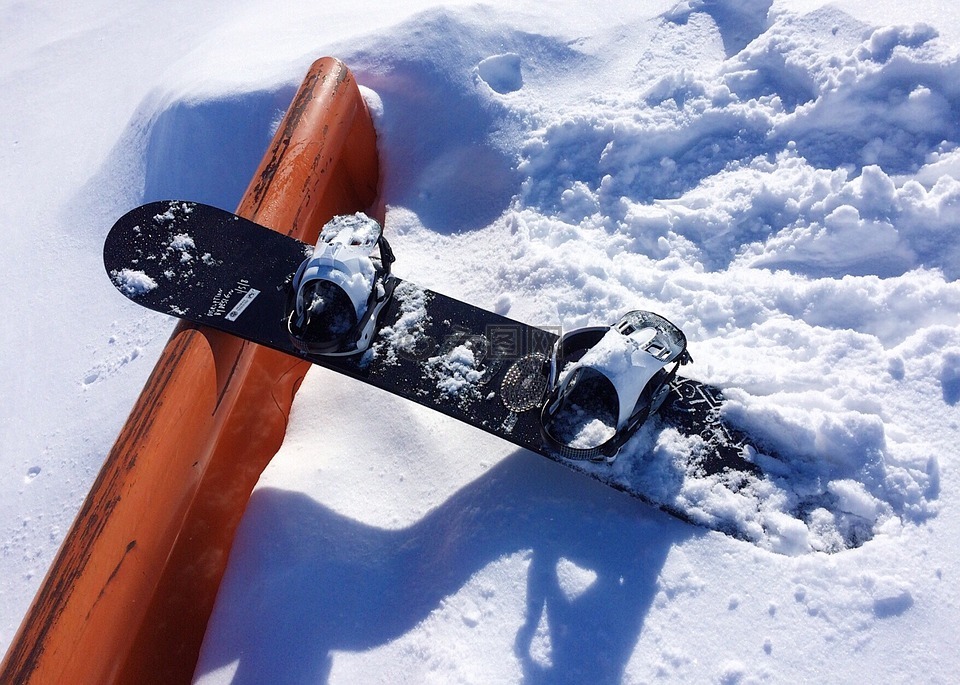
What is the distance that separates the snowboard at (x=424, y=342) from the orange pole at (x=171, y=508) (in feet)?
0.42

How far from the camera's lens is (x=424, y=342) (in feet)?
6.51

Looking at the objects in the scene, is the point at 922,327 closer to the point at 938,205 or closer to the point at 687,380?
the point at 938,205

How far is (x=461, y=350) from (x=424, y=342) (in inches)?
4.8

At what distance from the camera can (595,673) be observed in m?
1.42

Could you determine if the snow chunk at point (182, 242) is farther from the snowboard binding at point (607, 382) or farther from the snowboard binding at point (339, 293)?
the snowboard binding at point (607, 382)

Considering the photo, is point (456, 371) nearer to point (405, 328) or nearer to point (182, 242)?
point (405, 328)

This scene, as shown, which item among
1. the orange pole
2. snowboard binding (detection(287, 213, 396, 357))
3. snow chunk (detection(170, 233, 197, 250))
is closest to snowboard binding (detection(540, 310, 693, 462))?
snowboard binding (detection(287, 213, 396, 357))

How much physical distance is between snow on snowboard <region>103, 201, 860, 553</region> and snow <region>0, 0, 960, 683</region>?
0.12ft

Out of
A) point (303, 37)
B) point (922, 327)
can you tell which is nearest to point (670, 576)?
point (922, 327)

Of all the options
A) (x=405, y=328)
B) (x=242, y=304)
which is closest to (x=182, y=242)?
(x=242, y=304)

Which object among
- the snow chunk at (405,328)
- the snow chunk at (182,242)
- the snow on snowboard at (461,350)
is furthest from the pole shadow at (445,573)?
the snow chunk at (182,242)

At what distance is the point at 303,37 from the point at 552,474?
8.43 feet

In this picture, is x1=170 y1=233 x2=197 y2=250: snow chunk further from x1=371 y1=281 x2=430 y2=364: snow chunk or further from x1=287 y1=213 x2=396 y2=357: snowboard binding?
x1=371 y1=281 x2=430 y2=364: snow chunk

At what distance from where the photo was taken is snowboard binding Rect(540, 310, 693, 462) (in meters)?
1.64
